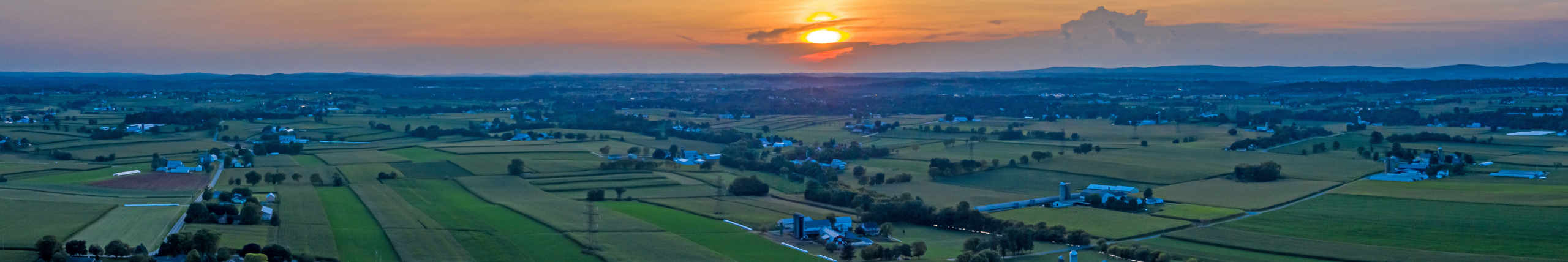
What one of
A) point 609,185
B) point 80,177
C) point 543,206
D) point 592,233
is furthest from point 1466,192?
point 80,177

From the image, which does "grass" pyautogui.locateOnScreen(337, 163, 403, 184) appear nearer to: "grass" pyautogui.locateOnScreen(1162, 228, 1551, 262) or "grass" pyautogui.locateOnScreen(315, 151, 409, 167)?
"grass" pyautogui.locateOnScreen(315, 151, 409, 167)

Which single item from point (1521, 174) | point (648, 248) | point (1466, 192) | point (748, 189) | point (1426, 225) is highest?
point (1521, 174)

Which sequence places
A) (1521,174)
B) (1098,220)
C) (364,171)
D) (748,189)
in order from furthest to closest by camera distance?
1. (364,171)
2. (1521,174)
3. (748,189)
4. (1098,220)

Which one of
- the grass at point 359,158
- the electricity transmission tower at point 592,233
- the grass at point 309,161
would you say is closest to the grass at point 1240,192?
the electricity transmission tower at point 592,233

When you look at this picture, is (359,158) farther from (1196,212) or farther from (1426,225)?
(1426,225)

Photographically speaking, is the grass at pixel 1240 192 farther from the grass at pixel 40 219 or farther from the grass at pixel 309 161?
the grass at pixel 309 161

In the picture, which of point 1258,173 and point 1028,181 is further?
point 1028,181

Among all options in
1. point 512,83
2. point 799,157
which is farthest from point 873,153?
point 512,83

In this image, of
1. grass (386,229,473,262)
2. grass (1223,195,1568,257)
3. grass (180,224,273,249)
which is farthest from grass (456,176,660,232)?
grass (1223,195,1568,257)
